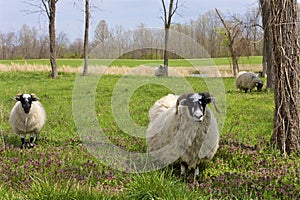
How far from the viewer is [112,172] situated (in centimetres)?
502

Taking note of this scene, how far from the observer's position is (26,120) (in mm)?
7031

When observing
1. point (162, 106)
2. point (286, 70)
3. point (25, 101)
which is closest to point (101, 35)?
point (25, 101)

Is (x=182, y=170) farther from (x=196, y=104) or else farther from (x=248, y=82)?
(x=248, y=82)

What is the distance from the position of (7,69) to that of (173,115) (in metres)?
27.5

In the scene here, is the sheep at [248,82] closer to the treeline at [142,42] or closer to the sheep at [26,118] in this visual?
the treeline at [142,42]

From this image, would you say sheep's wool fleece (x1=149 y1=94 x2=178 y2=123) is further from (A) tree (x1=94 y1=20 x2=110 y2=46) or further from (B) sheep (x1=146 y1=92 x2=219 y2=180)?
(A) tree (x1=94 y1=20 x2=110 y2=46)

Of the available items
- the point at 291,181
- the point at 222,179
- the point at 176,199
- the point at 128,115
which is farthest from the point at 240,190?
the point at 128,115

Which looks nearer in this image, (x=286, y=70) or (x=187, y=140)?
(x=187, y=140)

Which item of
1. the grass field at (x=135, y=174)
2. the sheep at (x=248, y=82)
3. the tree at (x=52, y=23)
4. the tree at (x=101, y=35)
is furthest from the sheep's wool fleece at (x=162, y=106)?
the tree at (x=52, y=23)

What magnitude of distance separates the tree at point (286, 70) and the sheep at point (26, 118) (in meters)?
4.70

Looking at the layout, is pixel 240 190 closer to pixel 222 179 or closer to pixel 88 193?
pixel 222 179

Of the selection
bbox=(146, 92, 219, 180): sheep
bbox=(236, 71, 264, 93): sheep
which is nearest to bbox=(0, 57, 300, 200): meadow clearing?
bbox=(146, 92, 219, 180): sheep

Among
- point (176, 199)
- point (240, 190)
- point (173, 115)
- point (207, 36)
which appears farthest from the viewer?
point (207, 36)

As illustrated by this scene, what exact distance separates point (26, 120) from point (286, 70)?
5.03 metres
